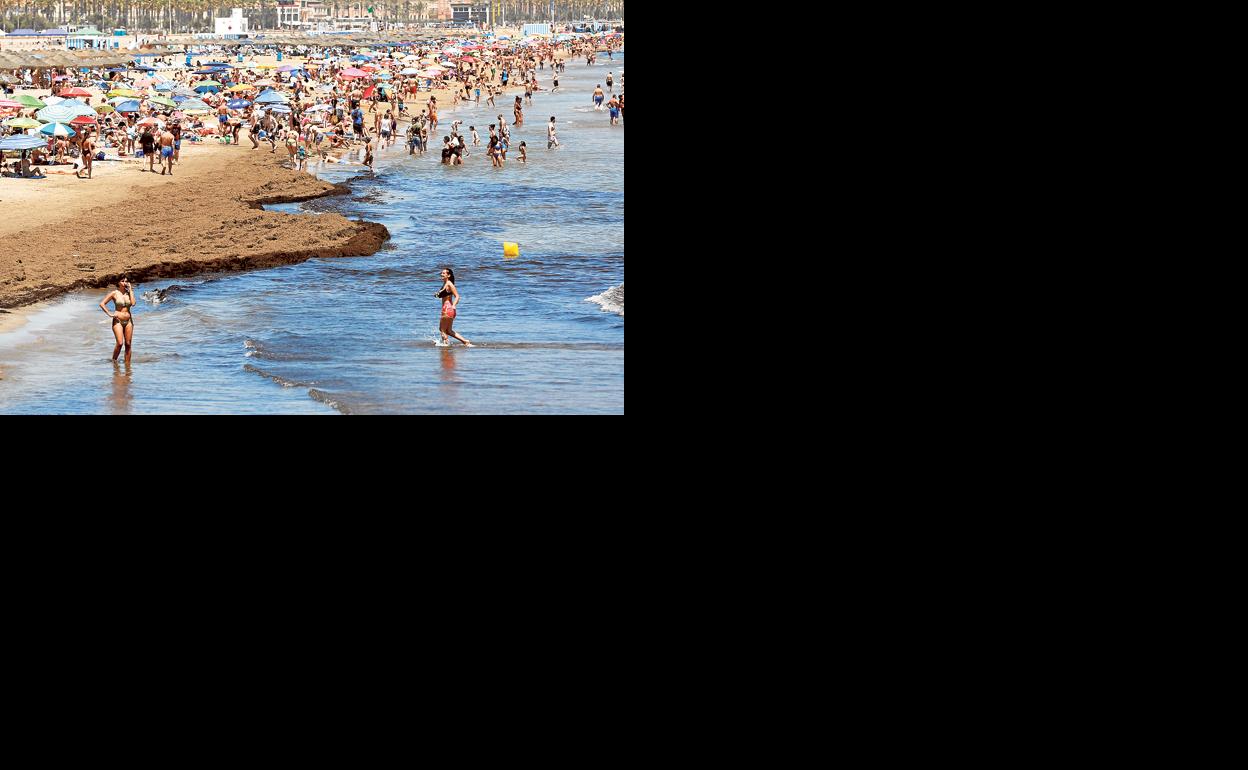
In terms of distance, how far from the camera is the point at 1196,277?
3008 millimetres

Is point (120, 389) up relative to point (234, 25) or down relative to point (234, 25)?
down

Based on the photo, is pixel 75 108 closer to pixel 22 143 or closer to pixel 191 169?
pixel 191 169

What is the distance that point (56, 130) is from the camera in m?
20.4

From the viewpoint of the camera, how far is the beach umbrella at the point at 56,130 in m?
20.2

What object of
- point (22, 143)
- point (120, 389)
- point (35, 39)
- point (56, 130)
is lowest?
point (120, 389)

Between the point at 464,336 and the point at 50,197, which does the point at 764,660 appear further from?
the point at 50,197

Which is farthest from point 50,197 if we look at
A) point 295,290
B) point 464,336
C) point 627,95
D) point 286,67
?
point 286,67

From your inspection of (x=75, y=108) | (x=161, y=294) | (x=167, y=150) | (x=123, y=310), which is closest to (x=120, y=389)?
(x=123, y=310)

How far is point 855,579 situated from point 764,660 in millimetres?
275

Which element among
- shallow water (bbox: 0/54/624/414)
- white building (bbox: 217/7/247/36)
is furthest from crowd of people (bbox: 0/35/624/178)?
white building (bbox: 217/7/247/36)

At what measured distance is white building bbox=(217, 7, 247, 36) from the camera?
222ft

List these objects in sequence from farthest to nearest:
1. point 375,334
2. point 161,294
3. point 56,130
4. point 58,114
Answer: point 58,114, point 56,130, point 161,294, point 375,334

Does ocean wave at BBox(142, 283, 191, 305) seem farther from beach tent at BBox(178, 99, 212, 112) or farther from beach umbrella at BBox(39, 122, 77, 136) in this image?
beach tent at BBox(178, 99, 212, 112)

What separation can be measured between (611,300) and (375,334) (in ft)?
8.67
